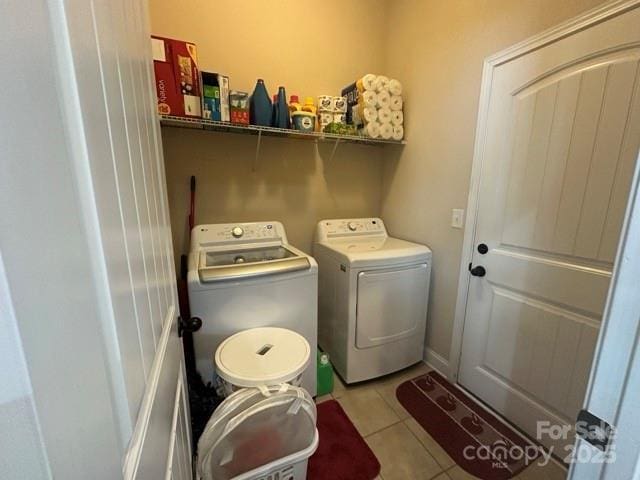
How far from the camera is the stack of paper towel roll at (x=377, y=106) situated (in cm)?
205

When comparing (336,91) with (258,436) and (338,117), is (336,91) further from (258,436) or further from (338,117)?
(258,436)

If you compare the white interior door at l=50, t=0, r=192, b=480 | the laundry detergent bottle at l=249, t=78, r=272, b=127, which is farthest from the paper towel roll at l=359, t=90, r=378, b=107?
the white interior door at l=50, t=0, r=192, b=480

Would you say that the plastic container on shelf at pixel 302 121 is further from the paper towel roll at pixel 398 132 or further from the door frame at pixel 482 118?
the door frame at pixel 482 118

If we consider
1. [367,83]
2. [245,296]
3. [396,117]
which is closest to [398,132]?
[396,117]

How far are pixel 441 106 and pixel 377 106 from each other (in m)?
0.46

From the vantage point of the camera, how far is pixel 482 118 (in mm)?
1679

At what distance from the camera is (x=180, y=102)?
1.59 metres

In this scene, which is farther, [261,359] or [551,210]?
[551,210]

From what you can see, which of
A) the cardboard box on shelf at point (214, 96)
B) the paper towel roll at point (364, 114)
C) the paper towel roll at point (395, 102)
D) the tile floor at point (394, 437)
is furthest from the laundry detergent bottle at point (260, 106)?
the tile floor at point (394, 437)

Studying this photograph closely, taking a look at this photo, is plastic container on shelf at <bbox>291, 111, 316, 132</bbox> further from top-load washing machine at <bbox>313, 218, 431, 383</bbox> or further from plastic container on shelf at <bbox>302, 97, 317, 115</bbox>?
top-load washing machine at <bbox>313, 218, 431, 383</bbox>

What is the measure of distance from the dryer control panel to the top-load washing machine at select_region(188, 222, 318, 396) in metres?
0.49

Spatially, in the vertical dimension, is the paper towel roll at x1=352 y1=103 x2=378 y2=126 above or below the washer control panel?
above

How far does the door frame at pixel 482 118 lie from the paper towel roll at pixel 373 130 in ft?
2.24

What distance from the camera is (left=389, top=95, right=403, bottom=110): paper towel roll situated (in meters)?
2.16
